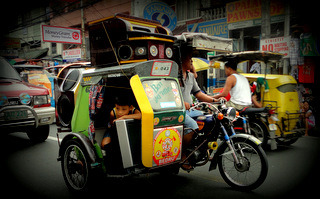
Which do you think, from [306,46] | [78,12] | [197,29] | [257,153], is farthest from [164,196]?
[78,12]

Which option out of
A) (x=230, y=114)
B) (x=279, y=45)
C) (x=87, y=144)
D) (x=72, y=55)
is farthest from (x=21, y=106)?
Answer: (x=72, y=55)

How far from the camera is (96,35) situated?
3.93 m

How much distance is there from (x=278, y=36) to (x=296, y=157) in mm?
7159

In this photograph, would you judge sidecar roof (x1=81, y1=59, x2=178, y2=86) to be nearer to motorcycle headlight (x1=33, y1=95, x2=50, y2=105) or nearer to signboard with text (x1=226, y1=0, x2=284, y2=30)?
motorcycle headlight (x1=33, y1=95, x2=50, y2=105)

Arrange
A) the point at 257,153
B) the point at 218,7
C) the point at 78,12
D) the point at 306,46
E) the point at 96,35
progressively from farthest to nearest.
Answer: the point at 78,12, the point at 218,7, the point at 306,46, the point at 96,35, the point at 257,153

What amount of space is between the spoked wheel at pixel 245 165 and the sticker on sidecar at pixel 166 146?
70cm

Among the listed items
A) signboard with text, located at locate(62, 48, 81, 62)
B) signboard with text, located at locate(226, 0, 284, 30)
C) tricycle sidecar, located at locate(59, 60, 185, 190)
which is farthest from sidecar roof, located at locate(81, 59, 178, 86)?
signboard with text, located at locate(62, 48, 81, 62)

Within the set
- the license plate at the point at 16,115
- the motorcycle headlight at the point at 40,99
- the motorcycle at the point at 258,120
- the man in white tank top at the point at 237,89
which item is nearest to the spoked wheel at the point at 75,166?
the license plate at the point at 16,115

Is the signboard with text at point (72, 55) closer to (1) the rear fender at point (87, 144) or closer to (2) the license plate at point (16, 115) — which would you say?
(2) the license plate at point (16, 115)

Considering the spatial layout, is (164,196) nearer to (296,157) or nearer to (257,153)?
(257,153)

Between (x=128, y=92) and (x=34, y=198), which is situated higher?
(x=128, y=92)

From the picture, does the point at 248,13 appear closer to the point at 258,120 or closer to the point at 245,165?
the point at 258,120

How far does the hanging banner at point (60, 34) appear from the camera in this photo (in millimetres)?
13773

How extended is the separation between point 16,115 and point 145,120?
3918 mm
